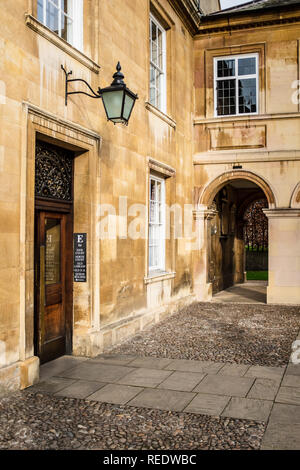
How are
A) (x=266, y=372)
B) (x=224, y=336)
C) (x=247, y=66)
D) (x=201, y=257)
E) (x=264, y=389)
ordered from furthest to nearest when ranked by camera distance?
(x=247, y=66) → (x=201, y=257) → (x=224, y=336) → (x=266, y=372) → (x=264, y=389)

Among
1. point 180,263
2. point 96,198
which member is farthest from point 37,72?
point 180,263

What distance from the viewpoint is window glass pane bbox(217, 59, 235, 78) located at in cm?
1321

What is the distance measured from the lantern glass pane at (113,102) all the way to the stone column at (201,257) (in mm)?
6917

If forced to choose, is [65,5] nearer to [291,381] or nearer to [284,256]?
[291,381]

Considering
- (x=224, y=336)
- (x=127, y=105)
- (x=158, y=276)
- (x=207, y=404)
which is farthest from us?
(x=158, y=276)

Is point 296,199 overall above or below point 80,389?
above

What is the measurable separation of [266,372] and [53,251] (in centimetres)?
335

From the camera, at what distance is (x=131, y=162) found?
860 centimetres

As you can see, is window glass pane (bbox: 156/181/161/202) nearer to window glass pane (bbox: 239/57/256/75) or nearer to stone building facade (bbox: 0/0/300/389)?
stone building facade (bbox: 0/0/300/389)

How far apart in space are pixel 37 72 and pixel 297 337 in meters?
6.04

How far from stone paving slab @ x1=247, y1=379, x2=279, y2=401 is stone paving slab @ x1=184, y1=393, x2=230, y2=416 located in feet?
1.18

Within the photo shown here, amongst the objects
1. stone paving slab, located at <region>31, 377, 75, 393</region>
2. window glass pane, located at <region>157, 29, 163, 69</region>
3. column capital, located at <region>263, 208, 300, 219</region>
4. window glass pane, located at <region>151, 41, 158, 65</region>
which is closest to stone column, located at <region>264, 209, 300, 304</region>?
column capital, located at <region>263, 208, 300, 219</region>

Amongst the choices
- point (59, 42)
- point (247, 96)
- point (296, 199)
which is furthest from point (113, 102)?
point (247, 96)

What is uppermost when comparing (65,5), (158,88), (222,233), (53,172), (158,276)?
(158,88)
